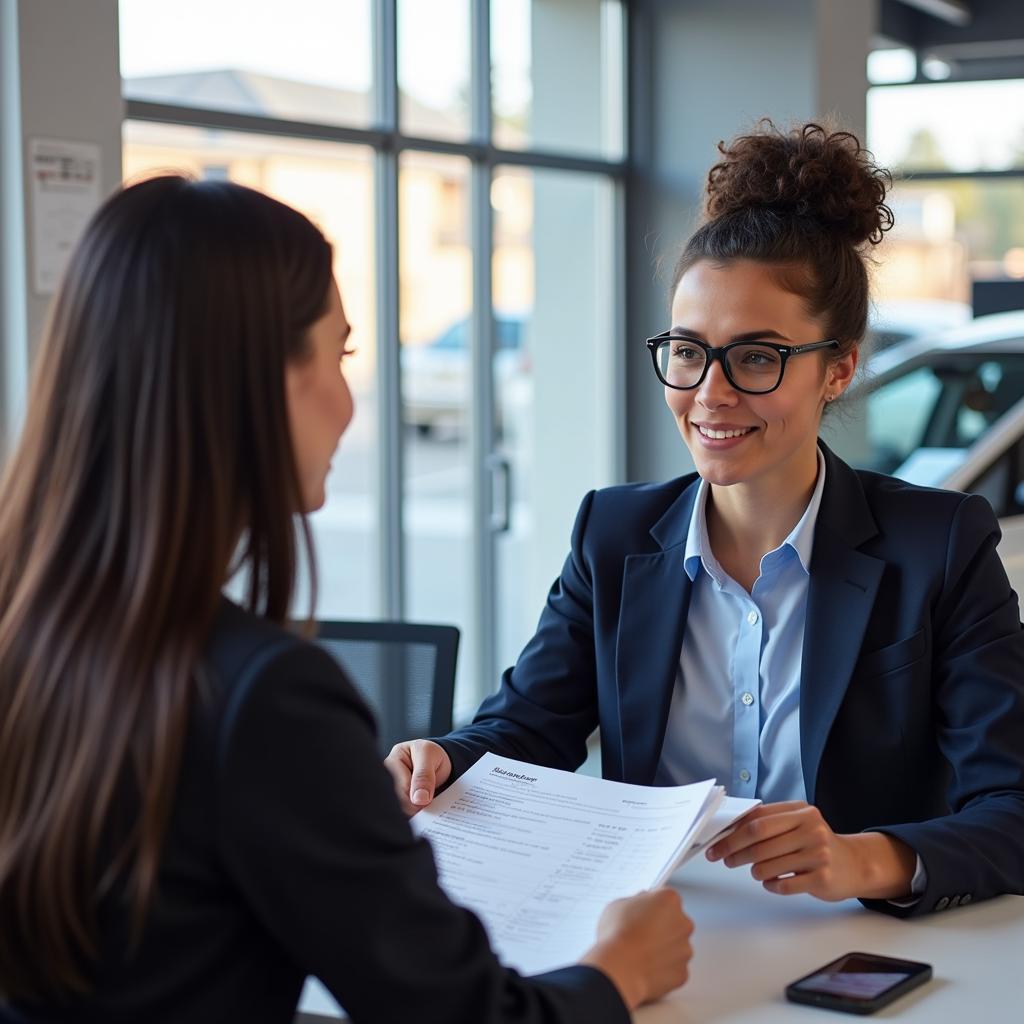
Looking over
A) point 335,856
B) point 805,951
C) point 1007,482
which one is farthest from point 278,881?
point 1007,482

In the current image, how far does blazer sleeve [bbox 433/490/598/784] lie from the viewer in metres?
2.03

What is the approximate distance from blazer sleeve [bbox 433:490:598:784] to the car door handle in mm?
2868

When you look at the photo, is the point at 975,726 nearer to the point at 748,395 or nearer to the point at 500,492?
the point at 748,395

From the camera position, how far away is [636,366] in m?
5.90

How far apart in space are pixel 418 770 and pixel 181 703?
2.57ft

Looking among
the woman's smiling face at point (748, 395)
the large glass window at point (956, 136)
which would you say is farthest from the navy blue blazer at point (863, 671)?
the large glass window at point (956, 136)

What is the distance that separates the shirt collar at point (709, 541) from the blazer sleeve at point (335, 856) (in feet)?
3.29

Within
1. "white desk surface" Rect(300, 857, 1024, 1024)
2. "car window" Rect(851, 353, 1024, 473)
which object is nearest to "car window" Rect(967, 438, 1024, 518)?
"car window" Rect(851, 353, 1024, 473)

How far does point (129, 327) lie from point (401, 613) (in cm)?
365

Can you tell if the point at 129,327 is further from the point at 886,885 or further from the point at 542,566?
the point at 542,566

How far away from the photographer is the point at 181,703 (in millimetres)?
965

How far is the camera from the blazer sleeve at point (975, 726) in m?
1.59

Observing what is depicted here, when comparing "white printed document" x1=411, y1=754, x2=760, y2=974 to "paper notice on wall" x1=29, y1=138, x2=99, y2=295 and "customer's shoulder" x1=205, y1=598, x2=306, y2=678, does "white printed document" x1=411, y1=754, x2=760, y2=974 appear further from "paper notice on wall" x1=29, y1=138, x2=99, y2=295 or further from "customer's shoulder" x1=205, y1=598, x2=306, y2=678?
"paper notice on wall" x1=29, y1=138, x2=99, y2=295

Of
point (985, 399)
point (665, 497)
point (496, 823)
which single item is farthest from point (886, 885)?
point (985, 399)
